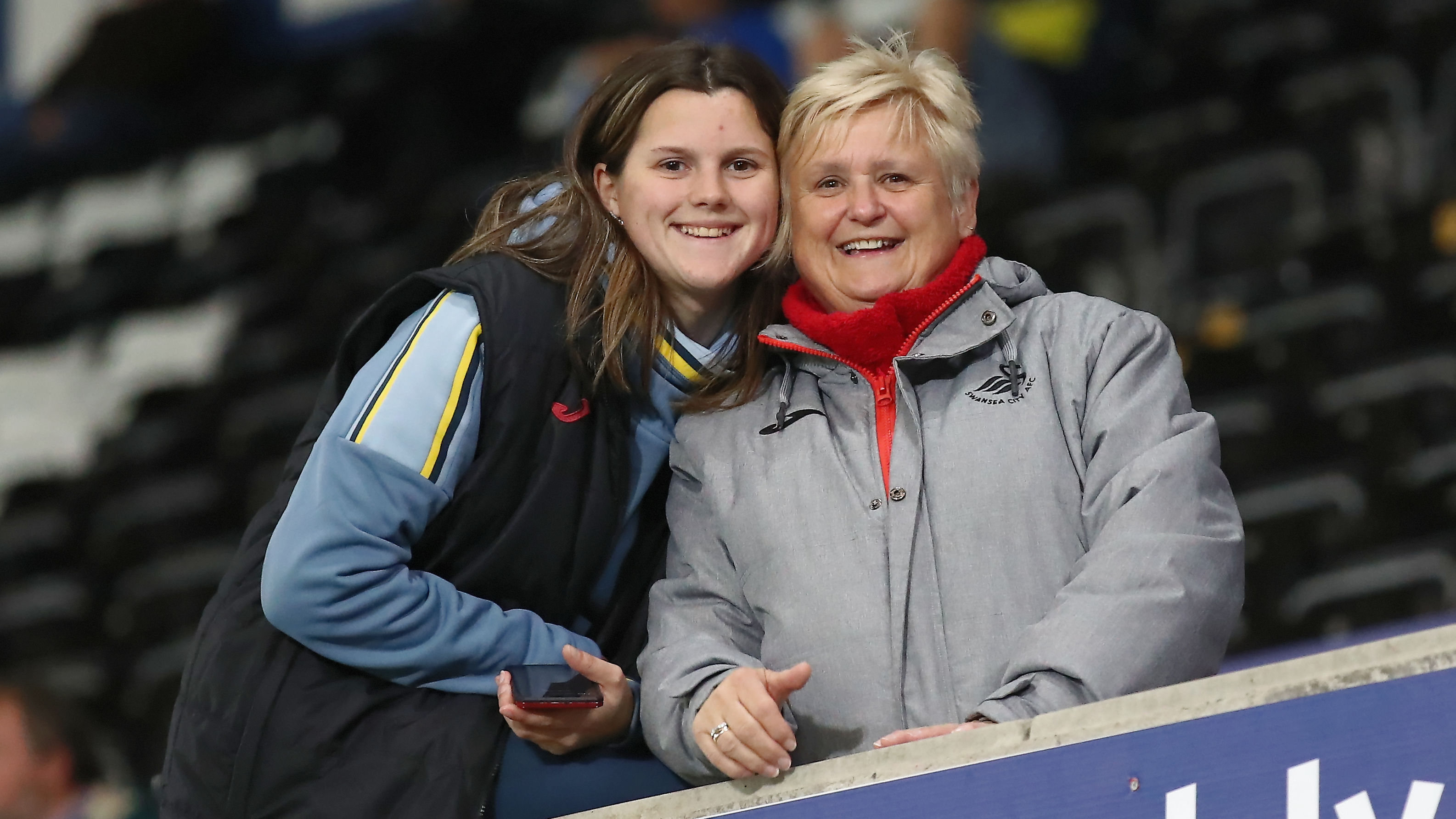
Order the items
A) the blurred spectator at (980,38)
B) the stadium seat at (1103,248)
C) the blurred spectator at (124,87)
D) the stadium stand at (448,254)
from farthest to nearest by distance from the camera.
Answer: the blurred spectator at (124,87) < the blurred spectator at (980,38) < the stadium seat at (1103,248) < the stadium stand at (448,254)

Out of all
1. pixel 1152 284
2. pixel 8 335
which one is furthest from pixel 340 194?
pixel 1152 284

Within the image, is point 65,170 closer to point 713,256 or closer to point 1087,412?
point 713,256

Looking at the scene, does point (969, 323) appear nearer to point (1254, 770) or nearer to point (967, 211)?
point (967, 211)

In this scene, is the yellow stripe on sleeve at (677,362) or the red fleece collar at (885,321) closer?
the red fleece collar at (885,321)

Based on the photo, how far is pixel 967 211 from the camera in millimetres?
1597

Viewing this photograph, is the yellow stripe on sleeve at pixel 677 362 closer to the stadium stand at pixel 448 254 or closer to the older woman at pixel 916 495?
the older woman at pixel 916 495

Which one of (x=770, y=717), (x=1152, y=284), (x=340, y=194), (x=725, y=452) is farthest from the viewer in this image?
(x=340, y=194)

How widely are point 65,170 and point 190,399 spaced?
1904 millimetres

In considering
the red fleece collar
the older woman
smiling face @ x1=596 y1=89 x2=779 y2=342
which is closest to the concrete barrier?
the older woman

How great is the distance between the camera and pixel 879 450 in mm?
1486

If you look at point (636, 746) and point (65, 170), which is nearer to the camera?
point (636, 746)

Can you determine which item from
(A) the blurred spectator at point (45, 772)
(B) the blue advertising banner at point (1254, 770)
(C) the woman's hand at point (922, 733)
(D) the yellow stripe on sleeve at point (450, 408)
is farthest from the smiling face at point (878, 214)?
(A) the blurred spectator at point (45, 772)

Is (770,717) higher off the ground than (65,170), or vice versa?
(770,717)

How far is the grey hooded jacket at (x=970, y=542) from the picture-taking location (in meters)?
1.29
